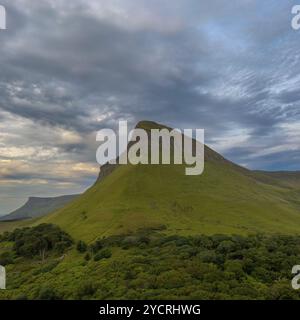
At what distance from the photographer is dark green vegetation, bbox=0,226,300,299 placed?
172 ft

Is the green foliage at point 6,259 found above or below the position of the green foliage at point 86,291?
below

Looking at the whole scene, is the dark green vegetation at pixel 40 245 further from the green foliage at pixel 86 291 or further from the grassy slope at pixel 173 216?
the green foliage at pixel 86 291

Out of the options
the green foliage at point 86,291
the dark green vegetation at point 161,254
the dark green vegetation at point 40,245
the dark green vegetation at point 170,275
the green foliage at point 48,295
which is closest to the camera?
the dark green vegetation at point 170,275

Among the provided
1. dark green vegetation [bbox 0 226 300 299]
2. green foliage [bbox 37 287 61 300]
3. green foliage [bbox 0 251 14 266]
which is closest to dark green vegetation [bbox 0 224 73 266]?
green foliage [bbox 0 251 14 266]

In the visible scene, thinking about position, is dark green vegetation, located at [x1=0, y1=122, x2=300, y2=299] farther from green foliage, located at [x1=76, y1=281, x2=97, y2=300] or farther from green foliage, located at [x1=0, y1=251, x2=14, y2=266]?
green foliage, located at [x1=0, y1=251, x2=14, y2=266]

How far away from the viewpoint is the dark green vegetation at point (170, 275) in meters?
52.5

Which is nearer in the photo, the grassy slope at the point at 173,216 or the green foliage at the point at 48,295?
the green foliage at the point at 48,295

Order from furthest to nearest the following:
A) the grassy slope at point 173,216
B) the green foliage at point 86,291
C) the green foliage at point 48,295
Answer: the grassy slope at point 173,216 < the green foliage at point 48,295 < the green foliage at point 86,291

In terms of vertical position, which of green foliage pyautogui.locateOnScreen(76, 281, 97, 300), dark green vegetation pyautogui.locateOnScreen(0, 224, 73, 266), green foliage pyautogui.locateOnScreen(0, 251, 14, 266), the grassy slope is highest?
the grassy slope

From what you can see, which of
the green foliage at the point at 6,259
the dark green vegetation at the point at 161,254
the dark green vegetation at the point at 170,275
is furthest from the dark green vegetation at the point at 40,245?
the dark green vegetation at the point at 170,275

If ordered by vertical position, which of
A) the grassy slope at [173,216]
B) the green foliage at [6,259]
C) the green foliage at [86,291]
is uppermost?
the grassy slope at [173,216]

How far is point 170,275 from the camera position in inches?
2318

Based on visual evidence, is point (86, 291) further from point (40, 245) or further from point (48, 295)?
point (40, 245)

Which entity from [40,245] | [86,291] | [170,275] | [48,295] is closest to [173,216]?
[40,245]
